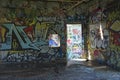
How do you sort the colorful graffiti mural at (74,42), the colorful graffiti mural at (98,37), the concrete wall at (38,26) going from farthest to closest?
the colorful graffiti mural at (74,42)
the concrete wall at (38,26)
the colorful graffiti mural at (98,37)

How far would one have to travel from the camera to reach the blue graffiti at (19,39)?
49.2 ft

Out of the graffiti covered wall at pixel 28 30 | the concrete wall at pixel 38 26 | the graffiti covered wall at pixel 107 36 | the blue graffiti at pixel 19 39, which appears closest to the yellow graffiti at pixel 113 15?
the graffiti covered wall at pixel 107 36

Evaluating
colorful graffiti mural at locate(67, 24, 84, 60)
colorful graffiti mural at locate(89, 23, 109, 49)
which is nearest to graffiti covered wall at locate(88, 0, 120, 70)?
colorful graffiti mural at locate(89, 23, 109, 49)

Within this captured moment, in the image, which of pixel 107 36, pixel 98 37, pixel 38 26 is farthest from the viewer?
pixel 38 26

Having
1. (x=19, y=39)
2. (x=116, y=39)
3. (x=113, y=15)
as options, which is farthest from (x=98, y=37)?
(x=19, y=39)

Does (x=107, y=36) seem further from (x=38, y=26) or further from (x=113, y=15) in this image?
(x=38, y=26)

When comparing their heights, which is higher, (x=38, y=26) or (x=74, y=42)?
(x=38, y=26)

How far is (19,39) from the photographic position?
15.2m

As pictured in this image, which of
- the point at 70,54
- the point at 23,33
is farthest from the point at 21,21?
the point at 70,54

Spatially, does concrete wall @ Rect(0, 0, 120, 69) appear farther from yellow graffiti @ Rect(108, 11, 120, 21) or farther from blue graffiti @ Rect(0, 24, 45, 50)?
yellow graffiti @ Rect(108, 11, 120, 21)

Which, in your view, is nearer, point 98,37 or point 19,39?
point 98,37

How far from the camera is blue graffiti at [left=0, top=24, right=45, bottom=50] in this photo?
15.0 m

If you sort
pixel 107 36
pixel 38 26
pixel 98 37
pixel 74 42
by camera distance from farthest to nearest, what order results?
pixel 74 42 → pixel 38 26 → pixel 98 37 → pixel 107 36

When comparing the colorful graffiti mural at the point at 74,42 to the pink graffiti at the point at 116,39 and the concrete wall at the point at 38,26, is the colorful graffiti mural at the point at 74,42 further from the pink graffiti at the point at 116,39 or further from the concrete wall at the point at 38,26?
the pink graffiti at the point at 116,39
